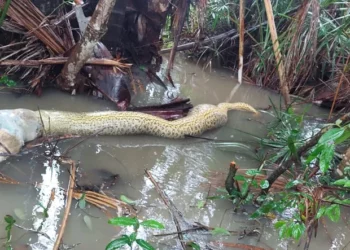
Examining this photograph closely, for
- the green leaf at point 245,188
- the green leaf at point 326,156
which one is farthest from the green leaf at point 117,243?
the green leaf at point 245,188

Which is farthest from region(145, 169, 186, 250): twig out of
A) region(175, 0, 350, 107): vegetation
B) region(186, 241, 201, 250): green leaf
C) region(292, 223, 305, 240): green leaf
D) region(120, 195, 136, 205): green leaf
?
region(175, 0, 350, 107): vegetation

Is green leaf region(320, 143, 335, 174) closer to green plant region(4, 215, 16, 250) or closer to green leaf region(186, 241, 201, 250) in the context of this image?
green leaf region(186, 241, 201, 250)

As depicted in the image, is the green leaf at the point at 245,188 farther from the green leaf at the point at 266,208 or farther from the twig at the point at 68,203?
the twig at the point at 68,203

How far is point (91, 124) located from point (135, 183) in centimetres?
92

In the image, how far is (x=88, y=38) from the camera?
4.17 m

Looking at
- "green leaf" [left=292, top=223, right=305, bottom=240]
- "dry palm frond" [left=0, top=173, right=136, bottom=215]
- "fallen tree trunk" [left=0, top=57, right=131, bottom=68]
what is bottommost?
"dry palm frond" [left=0, top=173, right=136, bottom=215]

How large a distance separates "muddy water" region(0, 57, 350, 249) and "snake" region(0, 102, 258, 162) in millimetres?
82

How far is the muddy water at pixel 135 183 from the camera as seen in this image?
2.59 m

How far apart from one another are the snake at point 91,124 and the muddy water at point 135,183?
8 centimetres

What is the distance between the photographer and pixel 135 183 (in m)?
3.20

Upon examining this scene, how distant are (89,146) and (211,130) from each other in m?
1.37

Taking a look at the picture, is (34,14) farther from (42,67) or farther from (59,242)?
(59,242)

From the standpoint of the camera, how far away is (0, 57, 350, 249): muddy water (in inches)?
102

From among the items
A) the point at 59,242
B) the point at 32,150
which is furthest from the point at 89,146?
the point at 59,242
